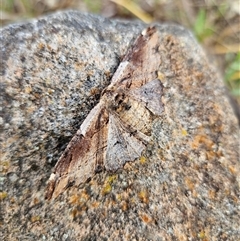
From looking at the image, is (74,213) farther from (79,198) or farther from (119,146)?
(119,146)

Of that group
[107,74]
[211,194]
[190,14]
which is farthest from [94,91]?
[190,14]

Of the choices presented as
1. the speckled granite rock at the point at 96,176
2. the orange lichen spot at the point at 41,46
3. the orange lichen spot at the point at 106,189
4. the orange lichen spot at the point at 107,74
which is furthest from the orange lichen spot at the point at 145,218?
the orange lichen spot at the point at 41,46

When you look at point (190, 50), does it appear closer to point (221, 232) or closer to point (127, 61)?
point (127, 61)

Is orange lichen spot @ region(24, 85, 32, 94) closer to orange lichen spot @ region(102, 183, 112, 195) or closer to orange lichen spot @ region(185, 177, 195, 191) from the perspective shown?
orange lichen spot @ region(102, 183, 112, 195)

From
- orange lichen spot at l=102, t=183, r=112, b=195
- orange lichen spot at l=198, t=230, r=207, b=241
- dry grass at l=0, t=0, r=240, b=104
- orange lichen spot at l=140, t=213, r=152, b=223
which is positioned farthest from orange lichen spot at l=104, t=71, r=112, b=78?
dry grass at l=0, t=0, r=240, b=104

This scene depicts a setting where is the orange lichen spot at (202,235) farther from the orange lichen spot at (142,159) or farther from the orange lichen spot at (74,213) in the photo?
the orange lichen spot at (74,213)
